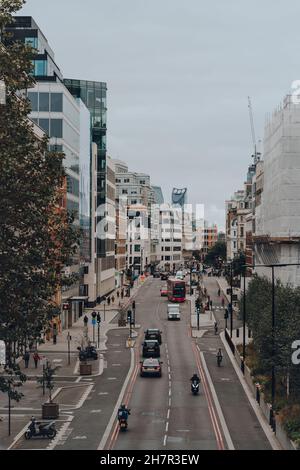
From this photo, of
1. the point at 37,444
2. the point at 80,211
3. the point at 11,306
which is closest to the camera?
the point at 11,306

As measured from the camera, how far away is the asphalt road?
42375mm

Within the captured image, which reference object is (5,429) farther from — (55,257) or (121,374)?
(121,374)

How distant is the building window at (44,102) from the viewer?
89.8 metres

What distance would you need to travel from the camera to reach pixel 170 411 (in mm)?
50844

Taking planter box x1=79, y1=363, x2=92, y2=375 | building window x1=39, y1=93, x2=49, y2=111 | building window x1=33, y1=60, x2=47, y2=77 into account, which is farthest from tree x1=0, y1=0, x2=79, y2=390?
building window x1=33, y1=60, x2=47, y2=77

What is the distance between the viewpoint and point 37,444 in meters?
42.6

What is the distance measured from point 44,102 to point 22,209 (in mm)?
58970

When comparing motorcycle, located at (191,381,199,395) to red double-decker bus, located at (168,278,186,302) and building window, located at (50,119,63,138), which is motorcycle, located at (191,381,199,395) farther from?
red double-decker bus, located at (168,278,186,302)

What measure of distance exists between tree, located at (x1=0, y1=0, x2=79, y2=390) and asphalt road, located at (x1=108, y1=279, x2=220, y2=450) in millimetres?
11110

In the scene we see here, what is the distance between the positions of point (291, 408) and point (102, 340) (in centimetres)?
4434

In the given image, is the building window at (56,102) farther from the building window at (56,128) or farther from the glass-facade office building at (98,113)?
the glass-facade office building at (98,113)

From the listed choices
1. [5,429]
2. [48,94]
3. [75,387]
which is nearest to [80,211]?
[48,94]

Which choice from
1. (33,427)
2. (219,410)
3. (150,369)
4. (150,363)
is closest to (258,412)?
(219,410)

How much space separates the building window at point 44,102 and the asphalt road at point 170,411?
27628 mm
